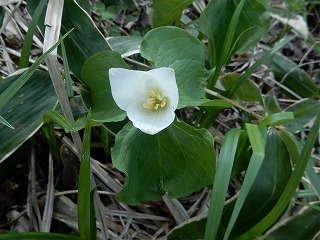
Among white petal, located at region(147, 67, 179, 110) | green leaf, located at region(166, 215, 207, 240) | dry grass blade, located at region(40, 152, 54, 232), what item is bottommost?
green leaf, located at region(166, 215, 207, 240)

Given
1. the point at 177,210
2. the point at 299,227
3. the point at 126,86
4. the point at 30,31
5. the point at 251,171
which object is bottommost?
the point at 299,227

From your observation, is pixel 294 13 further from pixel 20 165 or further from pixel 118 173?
pixel 20 165

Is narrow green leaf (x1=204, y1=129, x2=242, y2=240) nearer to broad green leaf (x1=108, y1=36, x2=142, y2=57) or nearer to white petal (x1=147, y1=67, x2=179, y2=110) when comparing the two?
white petal (x1=147, y1=67, x2=179, y2=110)

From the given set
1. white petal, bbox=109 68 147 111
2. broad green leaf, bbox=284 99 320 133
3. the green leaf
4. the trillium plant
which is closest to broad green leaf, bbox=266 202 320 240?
the trillium plant

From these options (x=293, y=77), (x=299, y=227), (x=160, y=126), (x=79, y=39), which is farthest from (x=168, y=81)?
(x=293, y=77)

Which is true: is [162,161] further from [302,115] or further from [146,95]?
[302,115]

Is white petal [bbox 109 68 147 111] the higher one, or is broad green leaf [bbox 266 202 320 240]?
white petal [bbox 109 68 147 111]

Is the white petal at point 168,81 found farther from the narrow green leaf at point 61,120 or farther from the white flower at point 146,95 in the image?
the narrow green leaf at point 61,120
